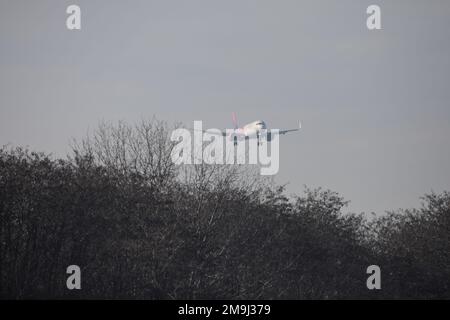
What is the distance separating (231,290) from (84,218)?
27.6 feet

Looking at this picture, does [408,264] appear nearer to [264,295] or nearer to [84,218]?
[264,295]

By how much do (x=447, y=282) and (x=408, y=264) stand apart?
309 centimetres

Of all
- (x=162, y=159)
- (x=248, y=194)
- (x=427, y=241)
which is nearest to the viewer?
(x=162, y=159)

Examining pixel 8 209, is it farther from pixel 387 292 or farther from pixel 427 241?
pixel 427 241

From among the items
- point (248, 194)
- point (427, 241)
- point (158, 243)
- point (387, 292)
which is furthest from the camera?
point (427, 241)

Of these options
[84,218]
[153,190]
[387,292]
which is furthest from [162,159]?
[387,292]

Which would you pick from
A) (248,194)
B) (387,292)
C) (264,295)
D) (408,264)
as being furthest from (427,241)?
(264,295)

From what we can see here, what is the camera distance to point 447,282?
2452 inches

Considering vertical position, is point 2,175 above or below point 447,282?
above
